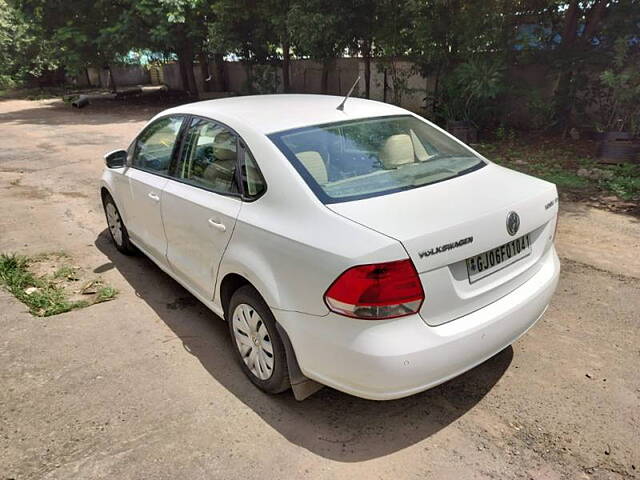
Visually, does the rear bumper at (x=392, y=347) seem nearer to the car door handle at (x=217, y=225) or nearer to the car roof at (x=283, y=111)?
the car door handle at (x=217, y=225)

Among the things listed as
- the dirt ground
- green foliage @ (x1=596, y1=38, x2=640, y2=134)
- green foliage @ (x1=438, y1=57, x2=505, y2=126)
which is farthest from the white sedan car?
green foliage @ (x1=438, y1=57, x2=505, y2=126)

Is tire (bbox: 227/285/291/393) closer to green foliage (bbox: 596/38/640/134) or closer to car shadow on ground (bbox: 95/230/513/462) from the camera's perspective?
car shadow on ground (bbox: 95/230/513/462)

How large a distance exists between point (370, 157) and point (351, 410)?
1490mm

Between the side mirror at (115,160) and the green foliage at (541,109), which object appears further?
the green foliage at (541,109)

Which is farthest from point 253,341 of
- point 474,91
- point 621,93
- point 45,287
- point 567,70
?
point 567,70

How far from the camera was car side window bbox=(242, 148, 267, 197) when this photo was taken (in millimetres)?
2768

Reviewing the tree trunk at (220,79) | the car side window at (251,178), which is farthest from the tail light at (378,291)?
the tree trunk at (220,79)

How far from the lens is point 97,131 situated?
1412cm

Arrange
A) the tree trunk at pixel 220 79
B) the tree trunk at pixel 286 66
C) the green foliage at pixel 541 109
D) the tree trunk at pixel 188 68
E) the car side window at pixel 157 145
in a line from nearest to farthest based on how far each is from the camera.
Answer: the car side window at pixel 157 145 < the green foliage at pixel 541 109 < the tree trunk at pixel 286 66 < the tree trunk at pixel 188 68 < the tree trunk at pixel 220 79

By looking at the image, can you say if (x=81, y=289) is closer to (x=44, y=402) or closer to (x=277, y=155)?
(x=44, y=402)

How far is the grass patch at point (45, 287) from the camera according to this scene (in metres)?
4.06

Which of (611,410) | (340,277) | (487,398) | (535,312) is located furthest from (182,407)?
(611,410)

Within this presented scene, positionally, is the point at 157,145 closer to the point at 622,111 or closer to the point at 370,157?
the point at 370,157

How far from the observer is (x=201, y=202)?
10.4ft
